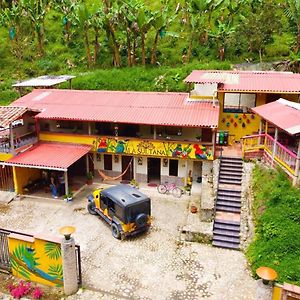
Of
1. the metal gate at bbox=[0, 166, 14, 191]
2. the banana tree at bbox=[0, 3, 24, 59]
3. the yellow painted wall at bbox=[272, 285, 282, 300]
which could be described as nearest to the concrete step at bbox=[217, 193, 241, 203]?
the yellow painted wall at bbox=[272, 285, 282, 300]

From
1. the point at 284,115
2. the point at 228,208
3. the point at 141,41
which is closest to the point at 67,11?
the point at 141,41

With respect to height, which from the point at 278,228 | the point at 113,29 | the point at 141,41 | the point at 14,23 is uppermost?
the point at 14,23

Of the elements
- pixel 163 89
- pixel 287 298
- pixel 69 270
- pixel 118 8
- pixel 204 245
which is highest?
pixel 118 8

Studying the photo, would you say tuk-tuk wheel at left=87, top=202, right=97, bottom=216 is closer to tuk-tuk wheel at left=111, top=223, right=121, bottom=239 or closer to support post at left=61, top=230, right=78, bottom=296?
tuk-tuk wheel at left=111, top=223, right=121, bottom=239

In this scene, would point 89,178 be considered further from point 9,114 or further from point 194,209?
point 194,209

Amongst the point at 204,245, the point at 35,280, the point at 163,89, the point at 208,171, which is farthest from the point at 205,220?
the point at 163,89

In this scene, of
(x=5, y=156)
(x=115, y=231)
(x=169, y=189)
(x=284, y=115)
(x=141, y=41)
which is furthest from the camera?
(x=141, y=41)

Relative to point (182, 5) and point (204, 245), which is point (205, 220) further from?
point (182, 5)
